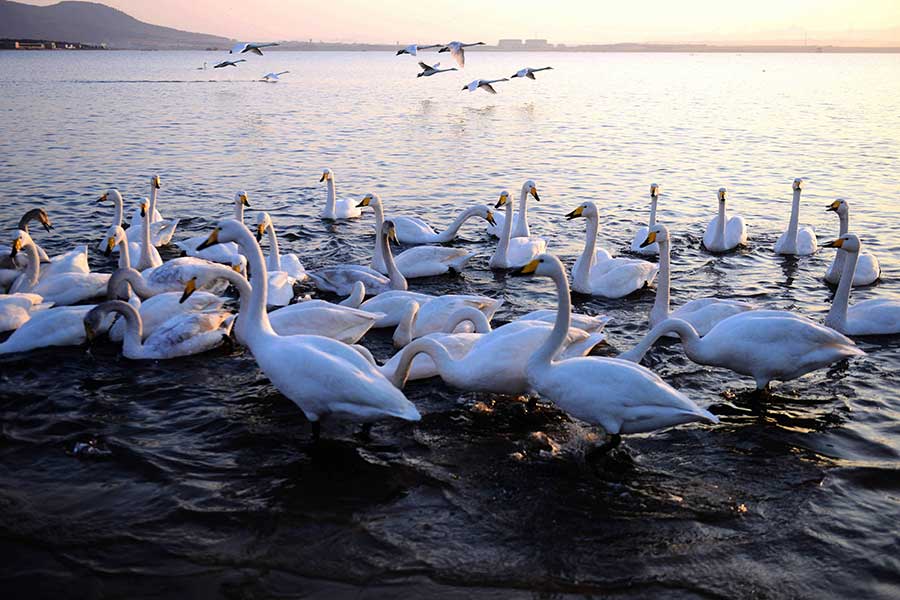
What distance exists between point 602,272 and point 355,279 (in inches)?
140

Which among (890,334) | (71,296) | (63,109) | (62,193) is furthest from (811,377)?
(63,109)

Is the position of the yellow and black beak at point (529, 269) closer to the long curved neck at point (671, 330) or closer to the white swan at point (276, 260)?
the long curved neck at point (671, 330)

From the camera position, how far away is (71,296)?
10.6m

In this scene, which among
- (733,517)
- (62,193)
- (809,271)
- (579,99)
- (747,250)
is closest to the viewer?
(733,517)

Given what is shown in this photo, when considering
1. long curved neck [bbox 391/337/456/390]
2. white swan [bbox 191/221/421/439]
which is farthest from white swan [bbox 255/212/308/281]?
white swan [bbox 191/221/421/439]

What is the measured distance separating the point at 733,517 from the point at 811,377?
329 cm

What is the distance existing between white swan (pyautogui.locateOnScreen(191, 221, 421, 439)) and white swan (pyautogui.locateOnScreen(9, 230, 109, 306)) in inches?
185

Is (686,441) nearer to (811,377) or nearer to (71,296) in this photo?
(811,377)

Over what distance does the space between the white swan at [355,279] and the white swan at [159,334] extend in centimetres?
239

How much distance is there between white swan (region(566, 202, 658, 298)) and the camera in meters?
11.5

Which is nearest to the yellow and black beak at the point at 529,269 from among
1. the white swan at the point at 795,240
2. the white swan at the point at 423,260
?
the white swan at the point at 423,260

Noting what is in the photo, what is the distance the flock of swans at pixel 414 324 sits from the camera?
21.6 feet

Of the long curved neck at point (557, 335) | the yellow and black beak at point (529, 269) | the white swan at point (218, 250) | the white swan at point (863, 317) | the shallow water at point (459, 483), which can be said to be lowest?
the shallow water at point (459, 483)

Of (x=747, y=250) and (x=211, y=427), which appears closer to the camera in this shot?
(x=211, y=427)
